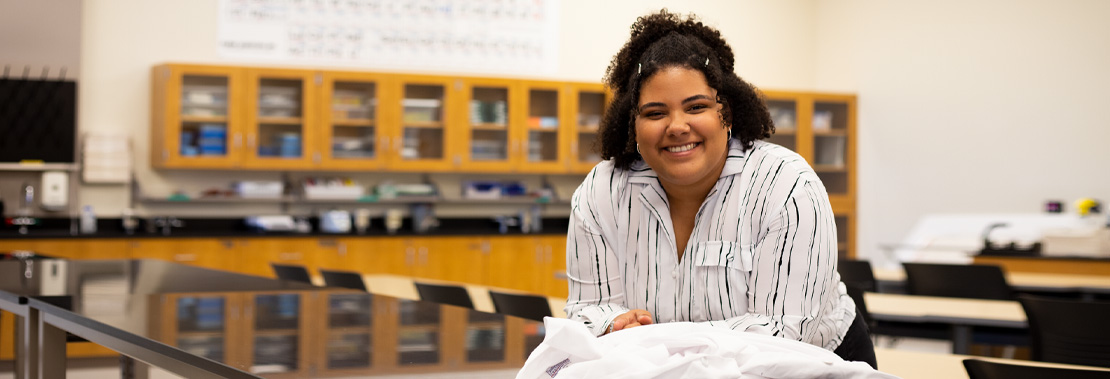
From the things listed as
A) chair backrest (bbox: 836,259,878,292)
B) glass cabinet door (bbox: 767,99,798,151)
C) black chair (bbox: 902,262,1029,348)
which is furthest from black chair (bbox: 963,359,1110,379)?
glass cabinet door (bbox: 767,99,798,151)

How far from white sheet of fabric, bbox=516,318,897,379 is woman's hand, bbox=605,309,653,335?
13.0 inches

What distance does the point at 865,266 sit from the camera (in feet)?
14.7

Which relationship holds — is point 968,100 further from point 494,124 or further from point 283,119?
point 283,119

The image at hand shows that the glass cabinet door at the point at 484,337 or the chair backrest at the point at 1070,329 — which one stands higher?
the glass cabinet door at the point at 484,337

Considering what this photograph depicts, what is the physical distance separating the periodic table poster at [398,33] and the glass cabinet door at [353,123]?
42 centimetres

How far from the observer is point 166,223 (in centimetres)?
663

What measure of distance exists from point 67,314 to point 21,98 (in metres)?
4.86

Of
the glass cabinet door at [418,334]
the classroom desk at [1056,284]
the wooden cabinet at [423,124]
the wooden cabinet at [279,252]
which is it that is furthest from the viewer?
the wooden cabinet at [423,124]

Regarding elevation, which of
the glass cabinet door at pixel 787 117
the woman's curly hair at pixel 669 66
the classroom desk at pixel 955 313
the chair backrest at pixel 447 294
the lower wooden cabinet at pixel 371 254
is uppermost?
the glass cabinet door at pixel 787 117

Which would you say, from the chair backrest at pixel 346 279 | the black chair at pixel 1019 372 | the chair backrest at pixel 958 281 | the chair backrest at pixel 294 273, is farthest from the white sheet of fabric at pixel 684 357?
the chair backrest at pixel 958 281

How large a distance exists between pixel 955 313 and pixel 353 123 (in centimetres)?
461

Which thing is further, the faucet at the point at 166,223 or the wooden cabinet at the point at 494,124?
the wooden cabinet at the point at 494,124

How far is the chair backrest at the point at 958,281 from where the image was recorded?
412 centimetres

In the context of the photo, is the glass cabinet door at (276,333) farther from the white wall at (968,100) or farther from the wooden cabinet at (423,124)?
the white wall at (968,100)
